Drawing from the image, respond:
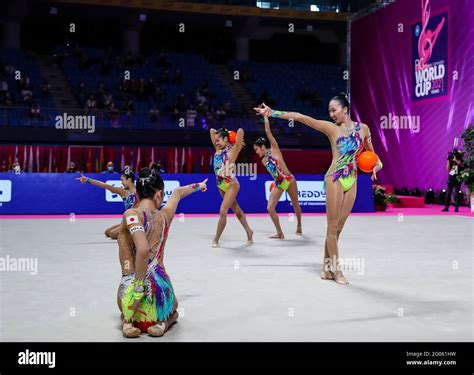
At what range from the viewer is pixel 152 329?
384 cm

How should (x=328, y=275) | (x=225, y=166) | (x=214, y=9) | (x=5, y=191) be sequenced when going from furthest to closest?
1. (x=214, y=9)
2. (x=5, y=191)
3. (x=225, y=166)
4. (x=328, y=275)

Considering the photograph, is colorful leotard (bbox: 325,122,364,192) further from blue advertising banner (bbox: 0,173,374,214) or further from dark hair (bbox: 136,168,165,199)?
blue advertising banner (bbox: 0,173,374,214)

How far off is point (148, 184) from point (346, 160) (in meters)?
2.64

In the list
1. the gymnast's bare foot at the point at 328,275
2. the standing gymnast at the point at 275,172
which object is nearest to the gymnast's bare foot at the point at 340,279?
the gymnast's bare foot at the point at 328,275

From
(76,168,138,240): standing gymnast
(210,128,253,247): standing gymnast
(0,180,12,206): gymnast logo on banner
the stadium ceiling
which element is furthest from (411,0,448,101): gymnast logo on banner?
(76,168,138,240): standing gymnast

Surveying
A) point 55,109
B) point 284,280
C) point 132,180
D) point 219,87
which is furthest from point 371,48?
point 284,280

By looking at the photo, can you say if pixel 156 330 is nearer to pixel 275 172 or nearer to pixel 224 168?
pixel 224 168

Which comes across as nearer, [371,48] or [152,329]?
[152,329]

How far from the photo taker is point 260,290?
544 cm

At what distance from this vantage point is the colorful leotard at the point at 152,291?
154 inches

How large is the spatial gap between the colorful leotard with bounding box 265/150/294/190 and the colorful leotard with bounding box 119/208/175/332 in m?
6.07

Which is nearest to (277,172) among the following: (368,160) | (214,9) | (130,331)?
(368,160)
